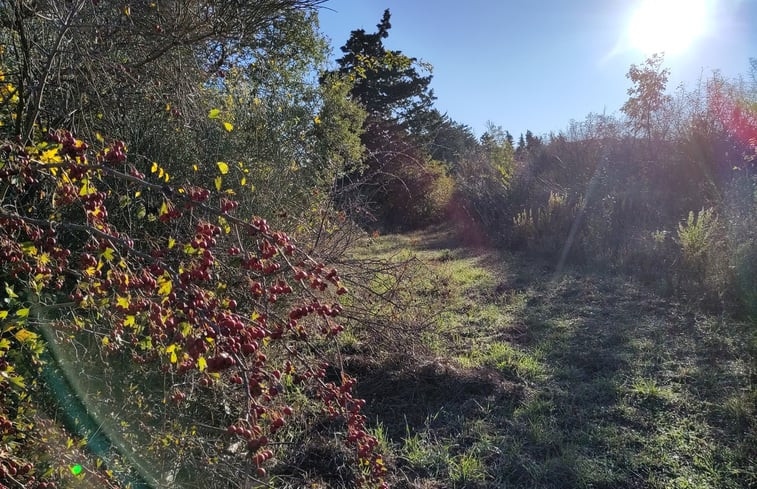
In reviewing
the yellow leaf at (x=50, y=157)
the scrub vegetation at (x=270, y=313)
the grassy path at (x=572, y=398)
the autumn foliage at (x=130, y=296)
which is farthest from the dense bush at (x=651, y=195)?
the yellow leaf at (x=50, y=157)

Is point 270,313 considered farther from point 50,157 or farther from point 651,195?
point 651,195

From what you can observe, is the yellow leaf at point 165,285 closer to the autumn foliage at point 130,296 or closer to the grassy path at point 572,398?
the autumn foliage at point 130,296

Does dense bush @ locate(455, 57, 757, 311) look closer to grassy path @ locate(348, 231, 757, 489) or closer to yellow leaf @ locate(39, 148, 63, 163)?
grassy path @ locate(348, 231, 757, 489)

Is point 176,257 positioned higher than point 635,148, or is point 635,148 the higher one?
point 635,148

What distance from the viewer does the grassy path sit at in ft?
8.39

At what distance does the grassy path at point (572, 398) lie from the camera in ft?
8.39

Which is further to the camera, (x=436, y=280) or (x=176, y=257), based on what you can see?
(x=436, y=280)

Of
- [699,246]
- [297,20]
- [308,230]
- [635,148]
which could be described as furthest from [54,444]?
[635,148]

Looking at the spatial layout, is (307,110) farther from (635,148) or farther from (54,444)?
(635,148)

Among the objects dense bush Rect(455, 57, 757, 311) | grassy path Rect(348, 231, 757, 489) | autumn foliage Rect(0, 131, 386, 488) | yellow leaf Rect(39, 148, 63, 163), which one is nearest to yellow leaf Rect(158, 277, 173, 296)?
autumn foliage Rect(0, 131, 386, 488)

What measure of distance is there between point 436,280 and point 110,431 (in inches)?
173

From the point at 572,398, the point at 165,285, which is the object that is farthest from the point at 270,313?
the point at 572,398

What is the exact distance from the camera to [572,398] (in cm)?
327

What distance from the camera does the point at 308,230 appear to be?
14.3 ft
